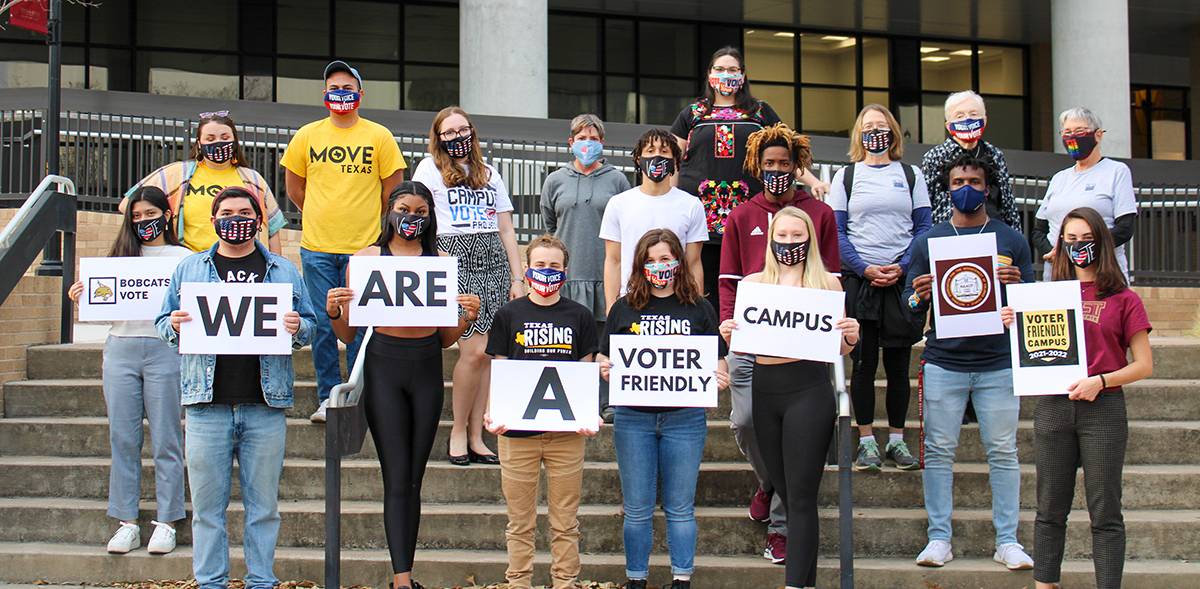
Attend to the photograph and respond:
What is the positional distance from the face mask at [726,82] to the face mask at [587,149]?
3.00 feet

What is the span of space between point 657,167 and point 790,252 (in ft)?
4.26

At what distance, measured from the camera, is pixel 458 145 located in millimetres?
8328

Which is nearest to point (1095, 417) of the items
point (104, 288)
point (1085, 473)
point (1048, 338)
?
point (1085, 473)

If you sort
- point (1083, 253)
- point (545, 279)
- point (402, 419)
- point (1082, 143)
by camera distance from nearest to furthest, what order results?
1. point (1083, 253)
2. point (402, 419)
3. point (545, 279)
4. point (1082, 143)

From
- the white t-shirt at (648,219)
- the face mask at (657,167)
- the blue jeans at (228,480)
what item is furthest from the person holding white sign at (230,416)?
the face mask at (657,167)

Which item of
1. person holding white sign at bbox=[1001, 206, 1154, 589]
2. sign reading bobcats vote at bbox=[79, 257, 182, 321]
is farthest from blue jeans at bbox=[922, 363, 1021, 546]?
sign reading bobcats vote at bbox=[79, 257, 182, 321]

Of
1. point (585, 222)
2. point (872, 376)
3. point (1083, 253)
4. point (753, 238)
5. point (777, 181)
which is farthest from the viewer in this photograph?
point (585, 222)

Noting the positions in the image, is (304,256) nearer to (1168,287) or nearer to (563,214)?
(563,214)

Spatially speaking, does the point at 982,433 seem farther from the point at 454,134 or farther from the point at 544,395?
the point at 454,134

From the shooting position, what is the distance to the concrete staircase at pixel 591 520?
26.2 ft

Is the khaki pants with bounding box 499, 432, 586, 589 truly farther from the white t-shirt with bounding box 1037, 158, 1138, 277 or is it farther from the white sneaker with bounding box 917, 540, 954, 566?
the white t-shirt with bounding box 1037, 158, 1138, 277

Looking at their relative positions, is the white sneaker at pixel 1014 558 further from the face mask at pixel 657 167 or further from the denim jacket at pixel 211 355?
the denim jacket at pixel 211 355

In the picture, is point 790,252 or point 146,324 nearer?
point 790,252

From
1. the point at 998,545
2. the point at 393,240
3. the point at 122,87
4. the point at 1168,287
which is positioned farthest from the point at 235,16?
the point at 998,545
